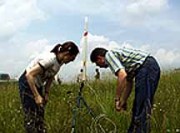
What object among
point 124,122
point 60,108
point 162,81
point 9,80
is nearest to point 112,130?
point 124,122

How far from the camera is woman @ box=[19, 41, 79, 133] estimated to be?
6105 mm

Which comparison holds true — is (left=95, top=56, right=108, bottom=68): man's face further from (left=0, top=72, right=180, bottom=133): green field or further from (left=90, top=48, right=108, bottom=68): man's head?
(left=0, top=72, right=180, bottom=133): green field

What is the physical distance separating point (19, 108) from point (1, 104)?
410 millimetres

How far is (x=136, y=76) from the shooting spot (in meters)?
5.74

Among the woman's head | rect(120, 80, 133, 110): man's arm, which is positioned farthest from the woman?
rect(120, 80, 133, 110): man's arm

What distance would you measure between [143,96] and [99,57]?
2.25 feet

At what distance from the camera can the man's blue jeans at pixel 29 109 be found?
625 centimetres

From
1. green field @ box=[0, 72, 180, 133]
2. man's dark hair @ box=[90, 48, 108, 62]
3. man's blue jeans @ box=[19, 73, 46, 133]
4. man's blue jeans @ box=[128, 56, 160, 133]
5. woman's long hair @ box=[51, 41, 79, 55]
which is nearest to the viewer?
man's blue jeans @ box=[128, 56, 160, 133]

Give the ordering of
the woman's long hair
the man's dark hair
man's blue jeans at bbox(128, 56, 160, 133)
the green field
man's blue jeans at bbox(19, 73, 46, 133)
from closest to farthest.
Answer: man's blue jeans at bbox(128, 56, 160, 133) < the man's dark hair < the woman's long hair < man's blue jeans at bbox(19, 73, 46, 133) < the green field

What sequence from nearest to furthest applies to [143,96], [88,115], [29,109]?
[143,96] < [29,109] < [88,115]

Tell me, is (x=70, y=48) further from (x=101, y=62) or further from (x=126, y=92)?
(x=126, y=92)

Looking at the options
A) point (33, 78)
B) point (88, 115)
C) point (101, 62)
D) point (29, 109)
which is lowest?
point (88, 115)

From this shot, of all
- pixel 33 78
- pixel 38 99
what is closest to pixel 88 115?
pixel 38 99

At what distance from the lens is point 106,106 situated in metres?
7.57
